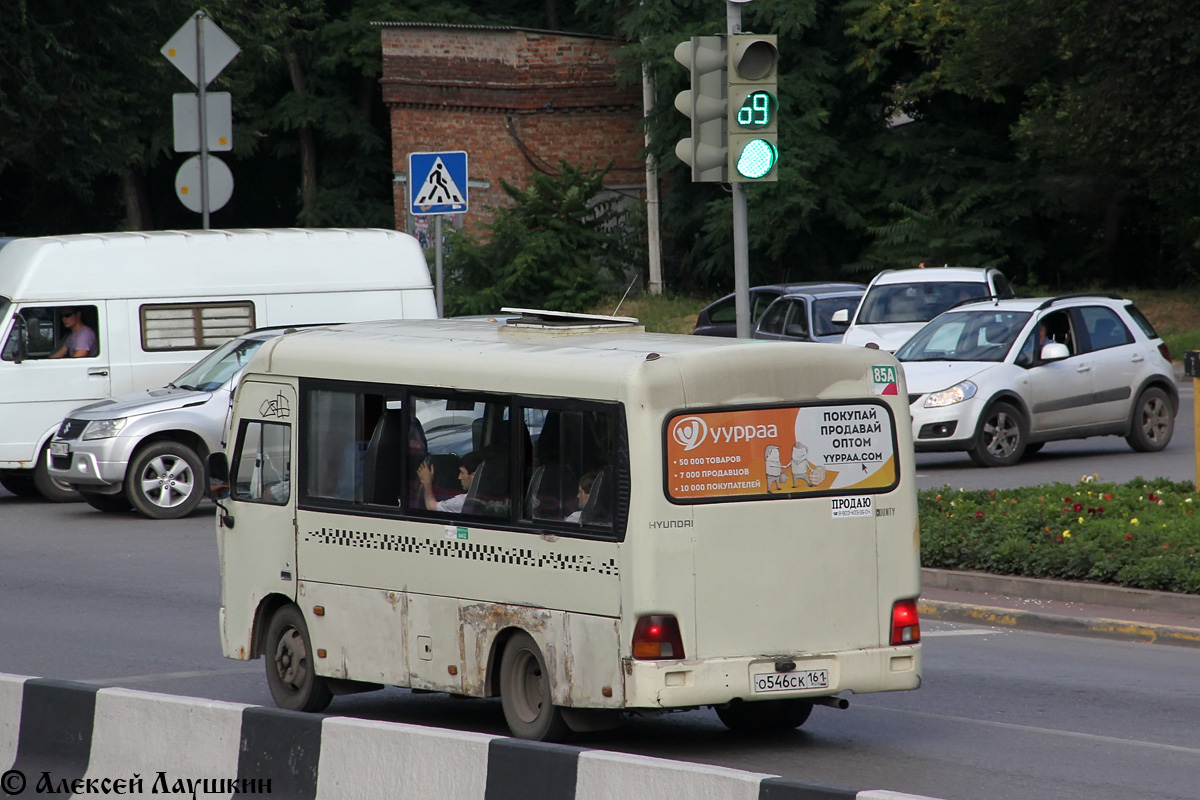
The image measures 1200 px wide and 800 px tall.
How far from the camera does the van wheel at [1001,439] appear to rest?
1897cm

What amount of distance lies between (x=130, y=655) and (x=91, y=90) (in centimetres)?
2284

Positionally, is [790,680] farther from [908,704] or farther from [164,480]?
[164,480]

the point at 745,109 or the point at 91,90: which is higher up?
the point at 91,90

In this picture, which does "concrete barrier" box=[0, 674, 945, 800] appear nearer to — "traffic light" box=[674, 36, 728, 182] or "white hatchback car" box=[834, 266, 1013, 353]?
"traffic light" box=[674, 36, 728, 182]

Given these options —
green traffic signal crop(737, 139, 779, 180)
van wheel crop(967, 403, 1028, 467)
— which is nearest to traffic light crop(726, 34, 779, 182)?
green traffic signal crop(737, 139, 779, 180)

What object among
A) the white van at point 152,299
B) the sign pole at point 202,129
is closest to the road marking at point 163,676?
the white van at point 152,299

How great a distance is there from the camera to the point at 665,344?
26.6 ft

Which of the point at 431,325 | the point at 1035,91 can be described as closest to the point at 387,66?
the point at 1035,91

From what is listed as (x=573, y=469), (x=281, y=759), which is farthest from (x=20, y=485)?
(x=281, y=759)

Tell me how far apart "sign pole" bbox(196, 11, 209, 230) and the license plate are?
44.1 feet

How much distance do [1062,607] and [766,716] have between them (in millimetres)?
3919

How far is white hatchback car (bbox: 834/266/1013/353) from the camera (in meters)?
24.9

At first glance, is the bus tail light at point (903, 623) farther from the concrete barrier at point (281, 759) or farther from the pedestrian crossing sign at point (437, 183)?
the pedestrian crossing sign at point (437, 183)

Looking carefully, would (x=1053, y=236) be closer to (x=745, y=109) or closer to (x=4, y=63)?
(x=4, y=63)
